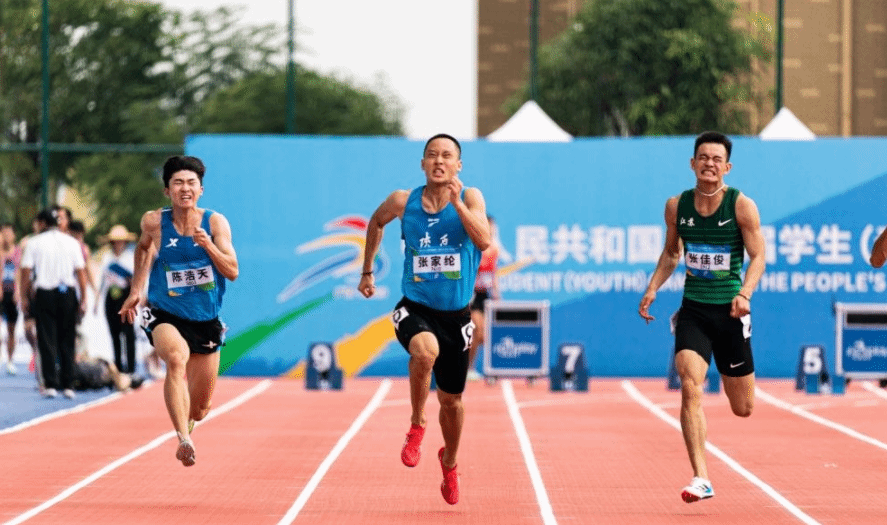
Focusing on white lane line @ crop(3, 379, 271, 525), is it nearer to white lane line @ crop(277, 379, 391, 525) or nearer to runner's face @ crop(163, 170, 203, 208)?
white lane line @ crop(277, 379, 391, 525)

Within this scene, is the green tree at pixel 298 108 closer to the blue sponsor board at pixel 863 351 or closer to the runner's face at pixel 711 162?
the blue sponsor board at pixel 863 351

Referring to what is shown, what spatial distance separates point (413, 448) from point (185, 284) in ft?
5.88

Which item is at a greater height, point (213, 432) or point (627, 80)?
point (627, 80)

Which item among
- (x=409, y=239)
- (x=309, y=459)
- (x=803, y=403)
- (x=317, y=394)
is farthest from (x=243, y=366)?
(x=409, y=239)

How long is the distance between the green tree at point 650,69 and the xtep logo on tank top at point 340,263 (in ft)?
93.9

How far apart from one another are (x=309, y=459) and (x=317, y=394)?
24.5 feet

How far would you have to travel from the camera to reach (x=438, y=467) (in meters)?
13.1

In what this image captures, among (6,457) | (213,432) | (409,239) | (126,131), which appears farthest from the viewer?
(126,131)

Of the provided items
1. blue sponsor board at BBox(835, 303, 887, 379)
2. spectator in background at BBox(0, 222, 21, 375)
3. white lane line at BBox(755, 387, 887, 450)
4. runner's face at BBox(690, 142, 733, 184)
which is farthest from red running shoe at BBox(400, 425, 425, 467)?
spectator in background at BBox(0, 222, 21, 375)

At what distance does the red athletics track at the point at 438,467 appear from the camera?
10641mm

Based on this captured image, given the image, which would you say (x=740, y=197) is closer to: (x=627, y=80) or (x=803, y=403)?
(x=803, y=403)

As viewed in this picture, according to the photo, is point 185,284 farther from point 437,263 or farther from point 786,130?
point 786,130

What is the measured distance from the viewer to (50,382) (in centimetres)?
1984

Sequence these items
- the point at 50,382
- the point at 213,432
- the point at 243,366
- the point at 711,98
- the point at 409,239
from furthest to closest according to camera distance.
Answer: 1. the point at 711,98
2. the point at 243,366
3. the point at 50,382
4. the point at 213,432
5. the point at 409,239
